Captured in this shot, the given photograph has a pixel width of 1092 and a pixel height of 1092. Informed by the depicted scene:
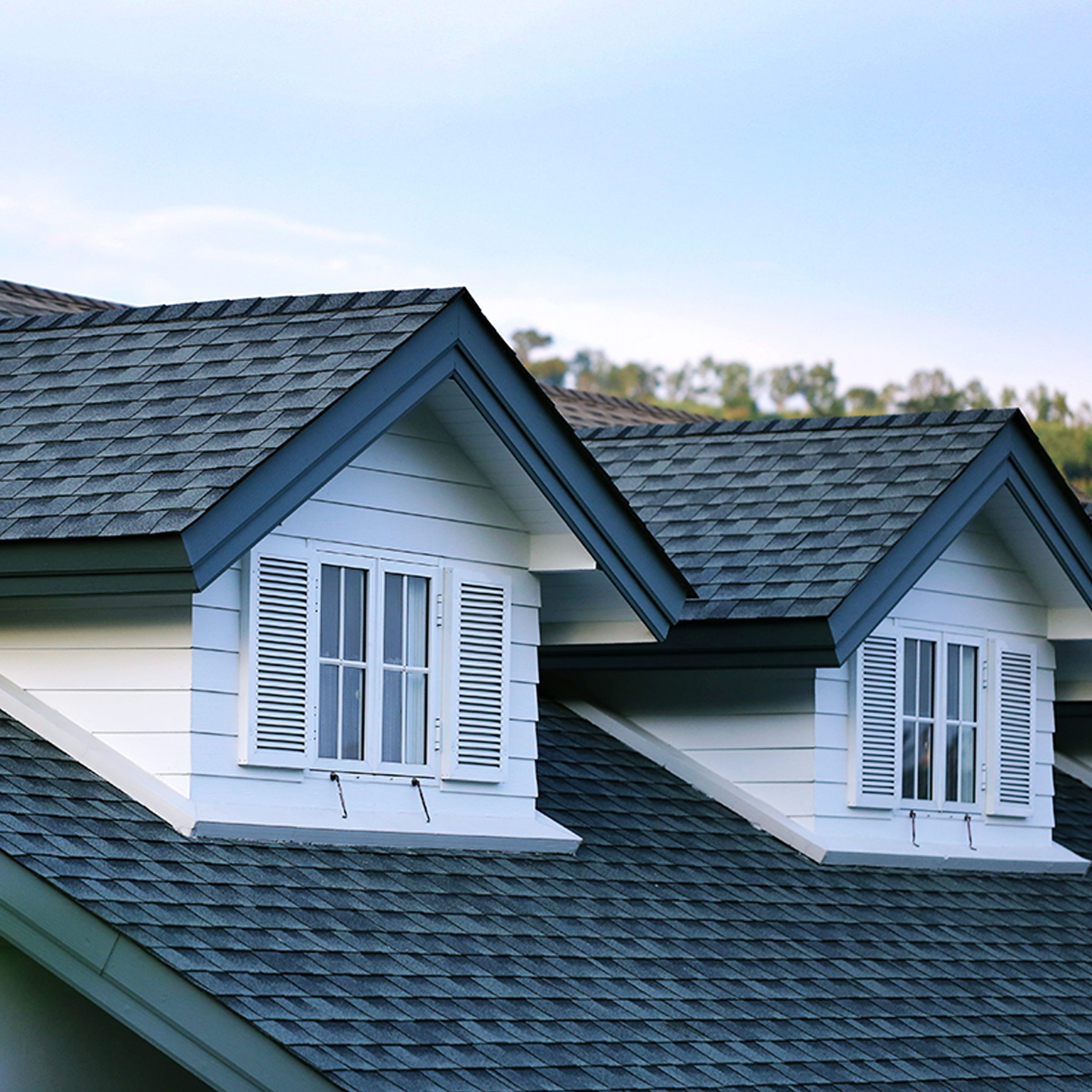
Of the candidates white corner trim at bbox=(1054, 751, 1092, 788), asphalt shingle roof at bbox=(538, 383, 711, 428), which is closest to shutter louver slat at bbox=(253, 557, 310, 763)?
asphalt shingle roof at bbox=(538, 383, 711, 428)

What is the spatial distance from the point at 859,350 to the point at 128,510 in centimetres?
8555

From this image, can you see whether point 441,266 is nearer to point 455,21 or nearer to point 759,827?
point 455,21

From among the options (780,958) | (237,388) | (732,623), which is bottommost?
(780,958)

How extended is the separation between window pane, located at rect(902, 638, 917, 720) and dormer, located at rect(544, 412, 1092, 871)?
12 millimetres

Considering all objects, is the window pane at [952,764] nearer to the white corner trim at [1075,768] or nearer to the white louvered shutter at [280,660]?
the white corner trim at [1075,768]

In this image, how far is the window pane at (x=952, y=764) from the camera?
12766mm

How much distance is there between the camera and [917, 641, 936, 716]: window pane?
12.6 metres

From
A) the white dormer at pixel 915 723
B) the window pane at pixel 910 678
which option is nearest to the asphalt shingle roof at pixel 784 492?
the white dormer at pixel 915 723

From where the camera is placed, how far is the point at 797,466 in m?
12.9

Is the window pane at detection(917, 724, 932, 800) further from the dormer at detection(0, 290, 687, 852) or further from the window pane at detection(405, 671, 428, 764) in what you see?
the window pane at detection(405, 671, 428, 764)

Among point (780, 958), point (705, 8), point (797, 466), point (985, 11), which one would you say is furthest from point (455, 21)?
point (780, 958)

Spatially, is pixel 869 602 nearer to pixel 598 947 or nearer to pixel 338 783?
pixel 598 947

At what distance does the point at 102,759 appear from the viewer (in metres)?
8.43

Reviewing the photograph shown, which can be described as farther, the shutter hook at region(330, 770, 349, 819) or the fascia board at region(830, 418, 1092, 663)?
the fascia board at region(830, 418, 1092, 663)
